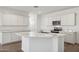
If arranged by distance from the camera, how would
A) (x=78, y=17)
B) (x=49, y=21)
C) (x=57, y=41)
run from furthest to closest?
(x=49, y=21)
(x=78, y=17)
(x=57, y=41)

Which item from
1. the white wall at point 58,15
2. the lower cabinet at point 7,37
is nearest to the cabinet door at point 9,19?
the lower cabinet at point 7,37

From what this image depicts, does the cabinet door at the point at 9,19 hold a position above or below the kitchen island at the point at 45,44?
above

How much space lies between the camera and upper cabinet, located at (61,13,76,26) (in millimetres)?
5794

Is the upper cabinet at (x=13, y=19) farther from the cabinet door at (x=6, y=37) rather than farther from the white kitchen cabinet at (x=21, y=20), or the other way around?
the cabinet door at (x=6, y=37)

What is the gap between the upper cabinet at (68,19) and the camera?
579cm

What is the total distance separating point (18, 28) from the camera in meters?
6.71

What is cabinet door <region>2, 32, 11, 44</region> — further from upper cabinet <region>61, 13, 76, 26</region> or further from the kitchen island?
upper cabinet <region>61, 13, 76, 26</region>

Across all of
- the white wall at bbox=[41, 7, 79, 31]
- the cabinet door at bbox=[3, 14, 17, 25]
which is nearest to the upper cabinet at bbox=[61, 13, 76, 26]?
the white wall at bbox=[41, 7, 79, 31]

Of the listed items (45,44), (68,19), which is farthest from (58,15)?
(45,44)

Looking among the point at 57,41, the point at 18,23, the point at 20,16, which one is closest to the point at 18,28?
the point at 18,23

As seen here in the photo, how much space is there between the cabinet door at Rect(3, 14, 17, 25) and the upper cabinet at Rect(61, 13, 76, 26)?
124 inches

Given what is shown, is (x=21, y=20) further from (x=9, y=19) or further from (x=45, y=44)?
(x=45, y=44)
